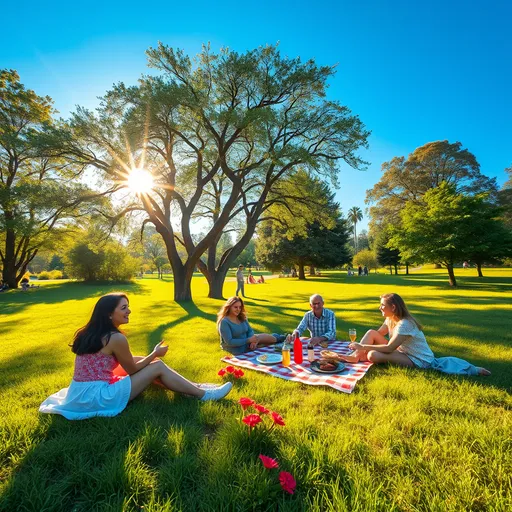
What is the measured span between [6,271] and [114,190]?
20703mm

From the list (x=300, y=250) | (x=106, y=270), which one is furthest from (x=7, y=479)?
(x=106, y=270)

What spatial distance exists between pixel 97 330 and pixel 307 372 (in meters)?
3.03

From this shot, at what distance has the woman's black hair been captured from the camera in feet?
9.42

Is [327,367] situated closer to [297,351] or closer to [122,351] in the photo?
[297,351]

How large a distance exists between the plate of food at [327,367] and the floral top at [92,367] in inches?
112

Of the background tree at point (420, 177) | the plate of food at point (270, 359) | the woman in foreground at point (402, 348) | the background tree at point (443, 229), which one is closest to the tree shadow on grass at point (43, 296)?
the plate of food at point (270, 359)

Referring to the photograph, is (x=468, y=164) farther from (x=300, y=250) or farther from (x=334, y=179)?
(x=334, y=179)

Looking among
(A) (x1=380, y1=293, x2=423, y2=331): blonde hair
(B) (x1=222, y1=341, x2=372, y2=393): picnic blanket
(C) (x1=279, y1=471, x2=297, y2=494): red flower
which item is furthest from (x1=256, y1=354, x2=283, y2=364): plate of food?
(C) (x1=279, y1=471, x2=297, y2=494): red flower

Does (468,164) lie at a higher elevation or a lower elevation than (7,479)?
higher

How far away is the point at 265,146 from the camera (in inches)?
543

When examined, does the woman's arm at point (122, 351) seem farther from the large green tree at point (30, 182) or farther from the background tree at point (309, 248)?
the background tree at point (309, 248)

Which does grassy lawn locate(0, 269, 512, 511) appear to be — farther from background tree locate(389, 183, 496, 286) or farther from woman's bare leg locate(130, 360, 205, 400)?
background tree locate(389, 183, 496, 286)

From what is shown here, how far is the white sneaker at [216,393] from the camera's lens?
3191mm

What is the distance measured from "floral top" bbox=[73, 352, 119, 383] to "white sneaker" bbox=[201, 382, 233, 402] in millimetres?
1178
